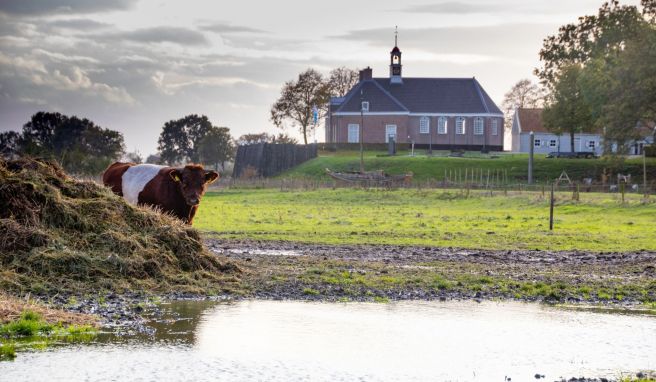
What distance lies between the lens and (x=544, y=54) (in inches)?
3602

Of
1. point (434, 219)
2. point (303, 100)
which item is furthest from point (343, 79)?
point (434, 219)

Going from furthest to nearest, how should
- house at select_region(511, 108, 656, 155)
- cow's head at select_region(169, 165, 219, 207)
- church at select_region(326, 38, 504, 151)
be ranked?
house at select_region(511, 108, 656, 155) < church at select_region(326, 38, 504, 151) < cow's head at select_region(169, 165, 219, 207)

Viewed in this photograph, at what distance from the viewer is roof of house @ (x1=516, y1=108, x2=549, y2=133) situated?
109875 millimetres

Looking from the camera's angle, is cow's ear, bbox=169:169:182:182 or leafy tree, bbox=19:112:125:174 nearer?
cow's ear, bbox=169:169:182:182

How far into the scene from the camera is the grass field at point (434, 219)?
30453mm

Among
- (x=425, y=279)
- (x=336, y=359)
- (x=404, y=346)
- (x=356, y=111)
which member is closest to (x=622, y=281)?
(x=425, y=279)

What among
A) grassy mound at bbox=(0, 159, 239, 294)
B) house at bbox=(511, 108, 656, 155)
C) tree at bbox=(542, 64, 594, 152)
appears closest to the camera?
grassy mound at bbox=(0, 159, 239, 294)

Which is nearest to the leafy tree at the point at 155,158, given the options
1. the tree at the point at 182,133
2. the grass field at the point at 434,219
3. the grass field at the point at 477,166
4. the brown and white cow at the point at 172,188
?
the tree at the point at 182,133

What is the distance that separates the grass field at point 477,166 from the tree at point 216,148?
83.9ft

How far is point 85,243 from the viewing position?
61.3 feet

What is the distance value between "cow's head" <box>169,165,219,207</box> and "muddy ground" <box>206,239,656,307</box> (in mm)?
1595

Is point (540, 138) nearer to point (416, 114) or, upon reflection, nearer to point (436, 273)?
point (416, 114)

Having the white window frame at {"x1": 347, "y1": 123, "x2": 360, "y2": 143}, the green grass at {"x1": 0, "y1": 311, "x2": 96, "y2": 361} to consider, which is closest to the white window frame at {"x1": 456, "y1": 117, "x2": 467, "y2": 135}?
the white window frame at {"x1": 347, "y1": 123, "x2": 360, "y2": 143}

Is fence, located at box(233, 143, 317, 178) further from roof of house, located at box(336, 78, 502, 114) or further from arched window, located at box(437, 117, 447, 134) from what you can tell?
arched window, located at box(437, 117, 447, 134)
